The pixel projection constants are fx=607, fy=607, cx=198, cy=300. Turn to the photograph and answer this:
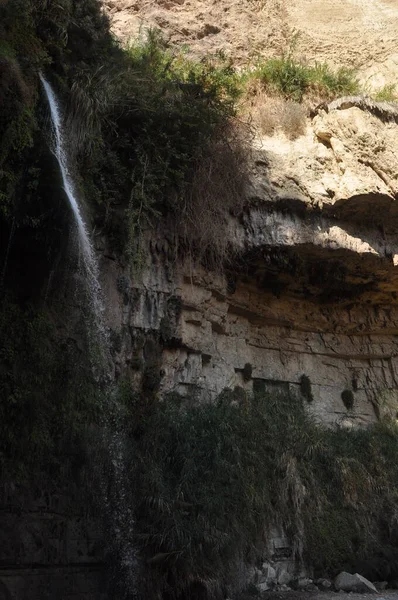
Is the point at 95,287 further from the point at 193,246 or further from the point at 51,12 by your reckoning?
the point at 51,12

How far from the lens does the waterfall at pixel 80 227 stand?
26.4 ft

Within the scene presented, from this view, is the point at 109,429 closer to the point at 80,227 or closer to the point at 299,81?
the point at 80,227

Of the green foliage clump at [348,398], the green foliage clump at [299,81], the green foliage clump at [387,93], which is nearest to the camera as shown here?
the green foliage clump at [348,398]

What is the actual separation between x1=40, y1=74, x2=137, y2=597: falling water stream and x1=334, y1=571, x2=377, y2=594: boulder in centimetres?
320

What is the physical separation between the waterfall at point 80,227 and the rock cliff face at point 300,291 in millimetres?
421

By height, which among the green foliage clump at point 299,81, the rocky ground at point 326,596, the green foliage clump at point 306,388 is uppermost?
the green foliage clump at point 299,81

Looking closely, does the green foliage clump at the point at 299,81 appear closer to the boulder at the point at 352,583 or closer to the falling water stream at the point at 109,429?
the falling water stream at the point at 109,429

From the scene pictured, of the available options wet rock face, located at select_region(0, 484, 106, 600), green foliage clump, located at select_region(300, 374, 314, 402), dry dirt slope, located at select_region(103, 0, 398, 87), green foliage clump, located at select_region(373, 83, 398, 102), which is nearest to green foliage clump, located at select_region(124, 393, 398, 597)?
wet rock face, located at select_region(0, 484, 106, 600)

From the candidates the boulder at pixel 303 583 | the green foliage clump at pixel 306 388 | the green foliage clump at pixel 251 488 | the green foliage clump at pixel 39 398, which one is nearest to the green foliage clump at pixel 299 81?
the green foliage clump at pixel 306 388

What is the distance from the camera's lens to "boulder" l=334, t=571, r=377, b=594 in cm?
838

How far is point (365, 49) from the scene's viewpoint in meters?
15.0

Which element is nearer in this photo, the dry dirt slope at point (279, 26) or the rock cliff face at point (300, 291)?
the rock cliff face at point (300, 291)

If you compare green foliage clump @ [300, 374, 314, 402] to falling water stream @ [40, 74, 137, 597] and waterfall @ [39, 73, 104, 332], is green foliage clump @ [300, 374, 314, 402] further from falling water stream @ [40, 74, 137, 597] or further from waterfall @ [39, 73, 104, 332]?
waterfall @ [39, 73, 104, 332]

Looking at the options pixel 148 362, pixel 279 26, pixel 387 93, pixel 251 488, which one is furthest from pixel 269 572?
pixel 279 26
